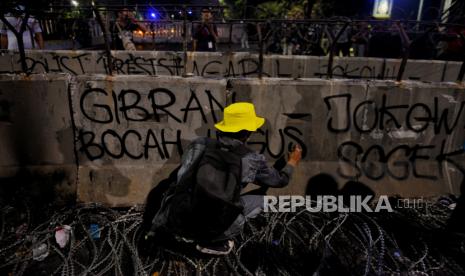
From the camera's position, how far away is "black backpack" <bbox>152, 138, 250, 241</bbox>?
2648mm

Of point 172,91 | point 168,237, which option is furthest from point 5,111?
point 168,237

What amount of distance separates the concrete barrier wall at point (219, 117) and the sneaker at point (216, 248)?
4.38 ft

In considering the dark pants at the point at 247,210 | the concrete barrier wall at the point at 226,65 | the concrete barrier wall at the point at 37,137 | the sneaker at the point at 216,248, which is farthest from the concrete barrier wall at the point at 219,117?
the concrete barrier wall at the point at 226,65

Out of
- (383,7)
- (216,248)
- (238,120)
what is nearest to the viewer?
(238,120)

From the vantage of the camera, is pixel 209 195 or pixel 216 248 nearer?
pixel 209 195

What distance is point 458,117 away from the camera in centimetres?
440

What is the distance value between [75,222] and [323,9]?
22.7 metres

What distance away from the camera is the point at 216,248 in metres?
3.31

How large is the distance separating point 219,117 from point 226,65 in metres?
5.38

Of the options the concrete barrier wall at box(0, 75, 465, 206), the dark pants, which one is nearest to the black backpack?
the dark pants

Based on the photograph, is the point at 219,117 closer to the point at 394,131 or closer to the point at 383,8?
the point at 394,131

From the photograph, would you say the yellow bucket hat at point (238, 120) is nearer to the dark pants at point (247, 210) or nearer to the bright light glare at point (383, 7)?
the dark pants at point (247, 210)

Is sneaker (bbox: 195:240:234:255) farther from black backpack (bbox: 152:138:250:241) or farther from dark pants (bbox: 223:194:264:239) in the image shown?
black backpack (bbox: 152:138:250:241)

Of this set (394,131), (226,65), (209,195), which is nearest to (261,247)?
(209,195)
